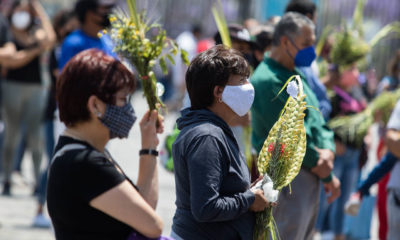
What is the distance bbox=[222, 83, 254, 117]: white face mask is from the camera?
3.41m

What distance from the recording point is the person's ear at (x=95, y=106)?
3.05m

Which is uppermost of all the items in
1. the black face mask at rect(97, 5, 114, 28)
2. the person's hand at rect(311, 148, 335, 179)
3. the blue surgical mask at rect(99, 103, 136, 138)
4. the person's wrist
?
the black face mask at rect(97, 5, 114, 28)

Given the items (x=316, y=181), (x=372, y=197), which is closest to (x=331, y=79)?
(x=372, y=197)

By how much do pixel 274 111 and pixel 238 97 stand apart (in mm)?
1225

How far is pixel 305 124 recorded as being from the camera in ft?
15.7

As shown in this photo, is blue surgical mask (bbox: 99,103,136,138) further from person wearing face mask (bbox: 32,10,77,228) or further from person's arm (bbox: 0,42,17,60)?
person's arm (bbox: 0,42,17,60)

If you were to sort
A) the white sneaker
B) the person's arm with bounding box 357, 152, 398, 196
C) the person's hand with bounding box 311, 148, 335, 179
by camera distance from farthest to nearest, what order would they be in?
the white sneaker < the person's arm with bounding box 357, 152, 398, 196 < the person's hand with bounding box 311, 148, 335, 179

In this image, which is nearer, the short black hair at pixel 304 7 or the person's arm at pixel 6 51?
the short black hair at pixel 304 7

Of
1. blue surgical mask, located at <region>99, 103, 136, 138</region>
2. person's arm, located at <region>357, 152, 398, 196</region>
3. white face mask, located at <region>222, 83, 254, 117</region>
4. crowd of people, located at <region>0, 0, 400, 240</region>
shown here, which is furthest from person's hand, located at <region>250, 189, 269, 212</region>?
person's arm, located at <region>357, 152, 398, 196</region>

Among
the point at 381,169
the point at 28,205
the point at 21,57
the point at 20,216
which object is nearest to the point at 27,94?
the point at 21,57

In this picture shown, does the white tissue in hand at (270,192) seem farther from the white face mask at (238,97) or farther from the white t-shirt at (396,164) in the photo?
the white t-shirt at (396,164)

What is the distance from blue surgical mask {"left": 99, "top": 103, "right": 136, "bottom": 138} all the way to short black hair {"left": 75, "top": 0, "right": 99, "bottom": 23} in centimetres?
305

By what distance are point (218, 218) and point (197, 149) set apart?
1.02 ft

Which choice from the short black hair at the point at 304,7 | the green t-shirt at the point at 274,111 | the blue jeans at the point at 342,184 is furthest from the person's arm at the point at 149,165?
the blue jeans at the point at 342,184
